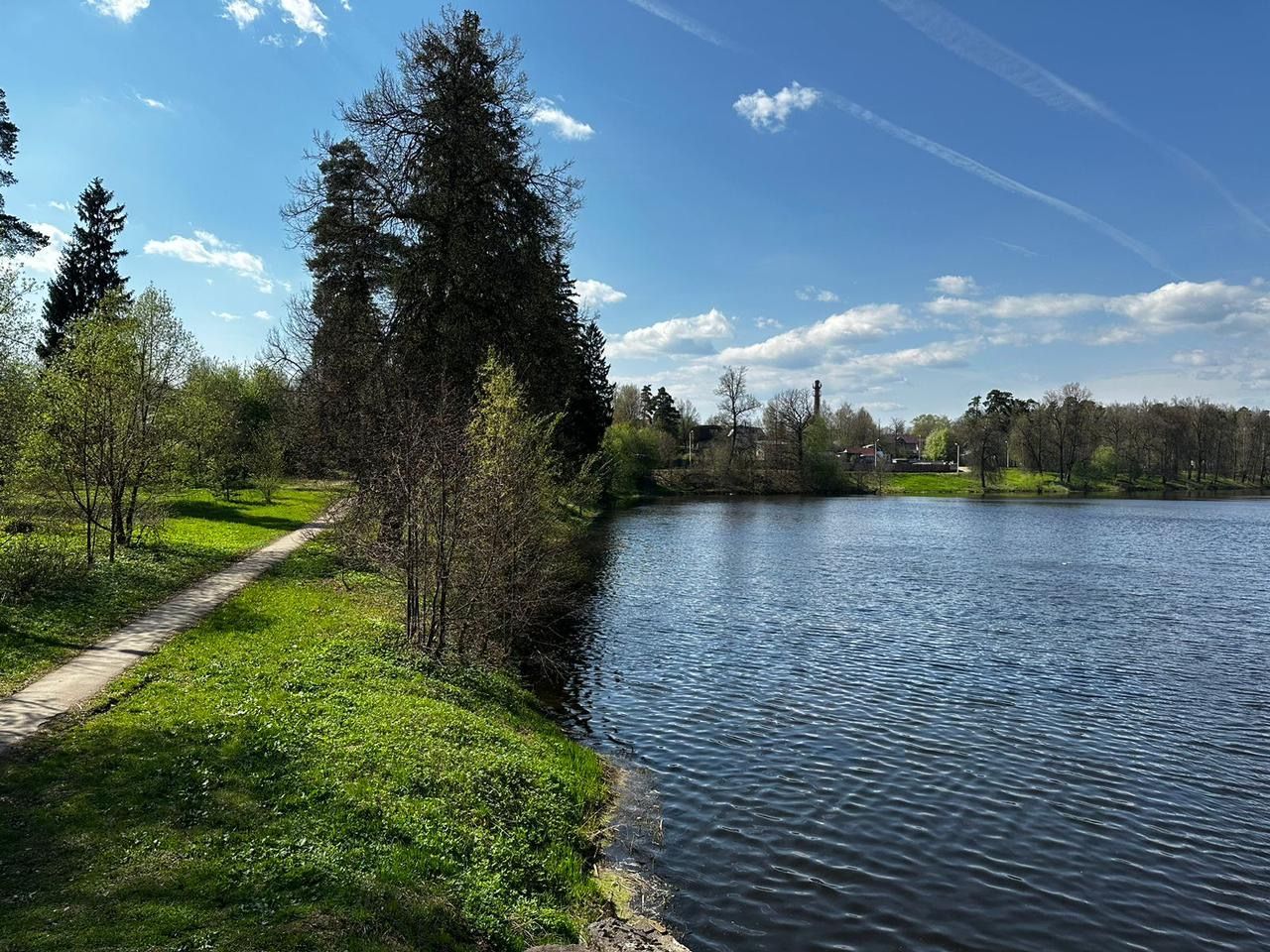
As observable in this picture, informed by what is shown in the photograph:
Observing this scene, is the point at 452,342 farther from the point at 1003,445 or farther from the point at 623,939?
the point at 1003,445

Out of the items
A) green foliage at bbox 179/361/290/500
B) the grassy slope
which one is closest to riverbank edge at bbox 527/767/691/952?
the grassy slope

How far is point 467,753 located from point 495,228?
64.1 ft

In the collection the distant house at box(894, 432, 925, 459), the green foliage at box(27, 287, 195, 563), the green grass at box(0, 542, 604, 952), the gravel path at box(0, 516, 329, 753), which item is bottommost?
the green grass at box(0, 542, 604, 952)

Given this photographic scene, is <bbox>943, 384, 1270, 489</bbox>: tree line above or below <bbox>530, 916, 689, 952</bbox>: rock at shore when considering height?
above

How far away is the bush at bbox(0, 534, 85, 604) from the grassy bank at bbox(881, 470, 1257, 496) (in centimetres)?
9545

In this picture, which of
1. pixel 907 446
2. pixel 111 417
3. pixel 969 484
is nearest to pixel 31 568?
pixel 111 417

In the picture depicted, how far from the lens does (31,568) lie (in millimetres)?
15703

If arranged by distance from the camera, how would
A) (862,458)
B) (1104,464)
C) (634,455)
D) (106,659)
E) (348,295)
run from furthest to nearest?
(862,458)
(1104,464)
(634,455)
(348,295)
(106,659)

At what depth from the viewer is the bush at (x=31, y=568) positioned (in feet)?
49.6

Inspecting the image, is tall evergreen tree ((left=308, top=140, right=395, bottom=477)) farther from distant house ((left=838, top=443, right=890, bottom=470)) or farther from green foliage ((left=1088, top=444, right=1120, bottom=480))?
green foliage ((left=1088, top=444, right=1120, bottom=480))

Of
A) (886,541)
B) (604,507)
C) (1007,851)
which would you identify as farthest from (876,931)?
(604,507)

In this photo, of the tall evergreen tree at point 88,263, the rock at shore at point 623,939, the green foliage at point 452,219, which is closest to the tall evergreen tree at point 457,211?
the green foliage at point 452,219

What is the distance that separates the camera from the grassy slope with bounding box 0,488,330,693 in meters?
12.7

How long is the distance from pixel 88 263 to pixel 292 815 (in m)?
61.6
